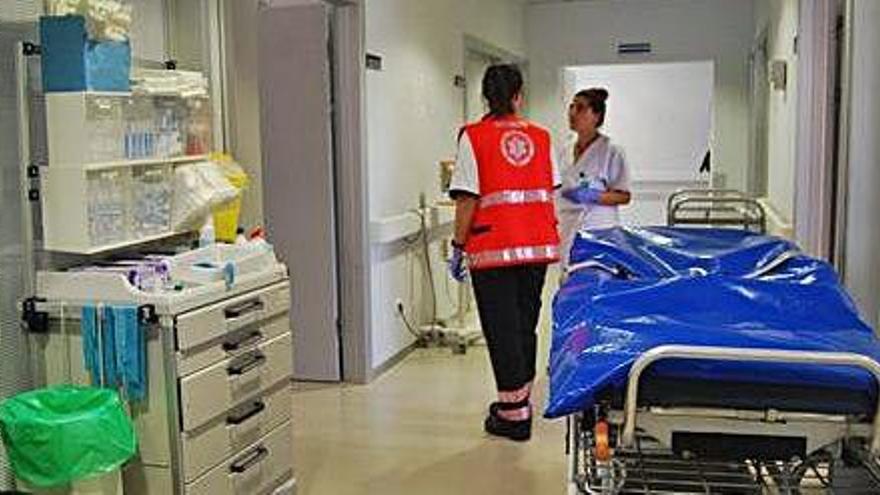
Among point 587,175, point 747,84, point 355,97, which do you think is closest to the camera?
point 587,175

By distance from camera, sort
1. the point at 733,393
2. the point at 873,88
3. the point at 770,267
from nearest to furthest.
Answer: the point at 733,393 → the point at 770,267 → the point at 873,88

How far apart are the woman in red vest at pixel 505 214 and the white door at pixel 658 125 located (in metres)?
6.54

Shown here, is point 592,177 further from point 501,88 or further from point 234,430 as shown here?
point 234,430

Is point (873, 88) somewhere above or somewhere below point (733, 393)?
above

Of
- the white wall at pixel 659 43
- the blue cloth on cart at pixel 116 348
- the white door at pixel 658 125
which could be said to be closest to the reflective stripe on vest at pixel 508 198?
the blue cloth on cart at pixel 116 348

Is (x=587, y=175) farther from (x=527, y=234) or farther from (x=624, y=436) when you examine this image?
(x=624, y=436)

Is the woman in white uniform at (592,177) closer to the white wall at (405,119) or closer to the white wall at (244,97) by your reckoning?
the white wall at (405,119)

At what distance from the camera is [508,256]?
12.8ft

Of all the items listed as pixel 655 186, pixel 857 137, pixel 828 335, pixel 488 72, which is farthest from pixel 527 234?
pixel 655 186

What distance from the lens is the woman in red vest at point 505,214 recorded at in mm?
3873

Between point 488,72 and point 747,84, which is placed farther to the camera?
point 747,84

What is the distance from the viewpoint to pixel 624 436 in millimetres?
1724

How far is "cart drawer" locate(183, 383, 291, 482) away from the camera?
2.78 m

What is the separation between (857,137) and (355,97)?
2.48m
